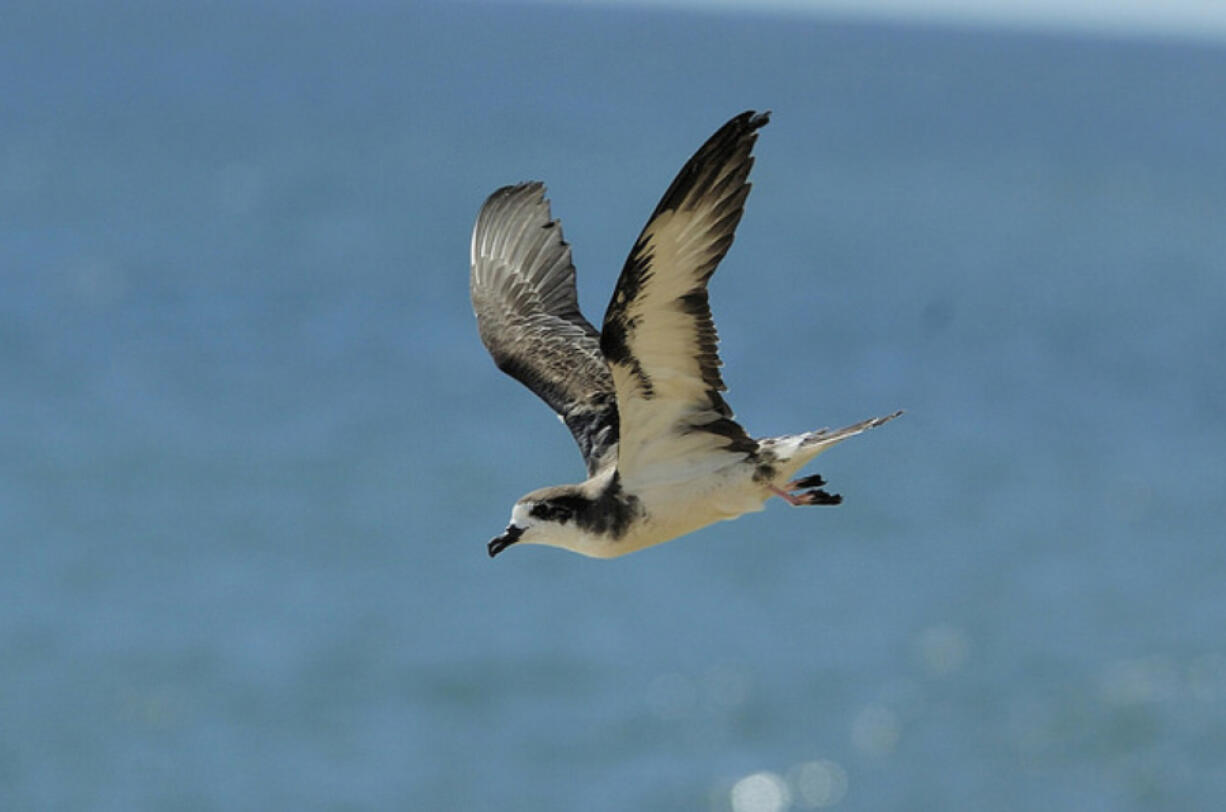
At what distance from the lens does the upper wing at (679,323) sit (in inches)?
346

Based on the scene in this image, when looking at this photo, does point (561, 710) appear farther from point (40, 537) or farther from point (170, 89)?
point (170, 89)

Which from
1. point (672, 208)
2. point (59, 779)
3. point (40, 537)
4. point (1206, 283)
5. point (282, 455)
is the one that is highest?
point (1206, 283)

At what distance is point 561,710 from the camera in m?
42.5

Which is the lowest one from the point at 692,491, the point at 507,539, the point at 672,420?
the point at 507,539

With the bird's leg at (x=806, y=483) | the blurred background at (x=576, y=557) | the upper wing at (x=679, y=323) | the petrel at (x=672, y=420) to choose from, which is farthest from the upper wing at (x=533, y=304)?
the blurred background at (x=576, y=557)

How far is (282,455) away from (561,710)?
18.3 meters

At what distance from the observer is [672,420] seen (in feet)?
32.3

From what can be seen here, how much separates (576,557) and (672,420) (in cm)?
3876

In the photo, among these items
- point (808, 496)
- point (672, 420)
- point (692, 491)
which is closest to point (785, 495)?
point (808, 496)

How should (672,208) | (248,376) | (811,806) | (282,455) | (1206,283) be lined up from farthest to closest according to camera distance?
(1206,283) < (248,376) < (282,455) < (811,806) < (672,208)

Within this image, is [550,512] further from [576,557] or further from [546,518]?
[576,557]

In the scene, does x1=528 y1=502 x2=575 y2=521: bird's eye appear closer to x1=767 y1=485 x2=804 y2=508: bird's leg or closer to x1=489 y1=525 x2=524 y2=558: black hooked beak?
x1=489 y1=525 x2=524 y2=558: black hooked beak

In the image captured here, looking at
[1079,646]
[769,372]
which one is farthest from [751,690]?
[769,372]

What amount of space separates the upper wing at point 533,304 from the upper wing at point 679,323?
186 centimetres
